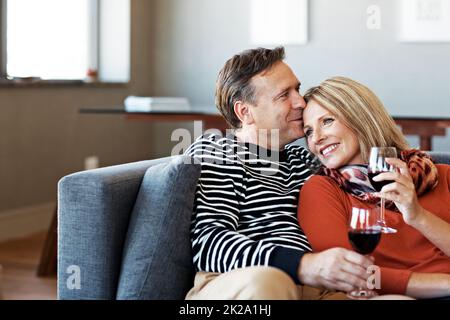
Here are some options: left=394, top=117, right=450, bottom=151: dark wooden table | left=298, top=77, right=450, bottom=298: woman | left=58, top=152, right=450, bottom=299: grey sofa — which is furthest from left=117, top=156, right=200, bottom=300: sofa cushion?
left=394, top=117, right=450, bottom=151: dark wooden table

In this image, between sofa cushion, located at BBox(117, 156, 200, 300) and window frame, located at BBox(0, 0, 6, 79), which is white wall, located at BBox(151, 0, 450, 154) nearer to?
window frame, located at BBox(0, 0, 6, 79)

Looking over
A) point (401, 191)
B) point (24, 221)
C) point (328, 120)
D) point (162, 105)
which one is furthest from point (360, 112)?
point (24, 221)

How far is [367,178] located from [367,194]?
4 cm

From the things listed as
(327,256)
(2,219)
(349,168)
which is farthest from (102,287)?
(2,219)

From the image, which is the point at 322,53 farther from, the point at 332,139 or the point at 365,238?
the point at 365,238

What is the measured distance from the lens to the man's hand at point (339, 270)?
1.96 meters

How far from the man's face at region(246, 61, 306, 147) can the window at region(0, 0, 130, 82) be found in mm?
3396

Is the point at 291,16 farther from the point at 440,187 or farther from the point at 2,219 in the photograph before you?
the point at 440,187

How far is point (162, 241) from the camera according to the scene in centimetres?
219

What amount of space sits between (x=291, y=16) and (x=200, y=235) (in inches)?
165

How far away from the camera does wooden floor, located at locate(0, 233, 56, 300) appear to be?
409cm

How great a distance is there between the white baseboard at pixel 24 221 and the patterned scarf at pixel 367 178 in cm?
346

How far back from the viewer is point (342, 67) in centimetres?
609

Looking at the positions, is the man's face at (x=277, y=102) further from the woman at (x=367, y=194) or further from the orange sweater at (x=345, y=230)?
the orange sweater at (x=345, y=230)
